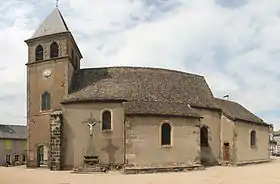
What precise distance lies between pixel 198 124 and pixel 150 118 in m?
4.96

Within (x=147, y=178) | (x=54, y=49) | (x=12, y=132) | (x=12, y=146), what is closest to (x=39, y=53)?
(x=54, y=49)

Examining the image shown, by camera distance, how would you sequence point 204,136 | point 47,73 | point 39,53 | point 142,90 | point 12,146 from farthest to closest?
point 12,146, point 204,136, point 39,53, point 47,73, point 142,90

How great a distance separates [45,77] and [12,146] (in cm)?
3618

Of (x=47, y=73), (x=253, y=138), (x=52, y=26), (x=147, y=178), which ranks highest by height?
(x=52, y=26)

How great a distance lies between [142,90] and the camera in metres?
33.8

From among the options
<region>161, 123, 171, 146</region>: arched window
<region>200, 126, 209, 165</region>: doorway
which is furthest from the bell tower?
<region>200, 126, 209, 165</region>: doorway

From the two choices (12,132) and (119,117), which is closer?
(119,117)

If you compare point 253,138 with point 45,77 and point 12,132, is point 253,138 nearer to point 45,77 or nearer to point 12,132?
point 45,77

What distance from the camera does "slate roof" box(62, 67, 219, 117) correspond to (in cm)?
3216

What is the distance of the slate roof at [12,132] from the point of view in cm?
6694

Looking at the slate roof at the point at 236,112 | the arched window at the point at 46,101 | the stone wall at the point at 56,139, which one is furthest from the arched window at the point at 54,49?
the slate roof at the point at 236,112

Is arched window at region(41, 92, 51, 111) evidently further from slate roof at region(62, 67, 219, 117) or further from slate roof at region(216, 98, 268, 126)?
slate roof at region(216, 98, 268, 126)

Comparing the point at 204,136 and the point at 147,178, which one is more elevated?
the point at 204,136

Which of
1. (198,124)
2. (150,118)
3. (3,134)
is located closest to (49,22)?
(150,118)
